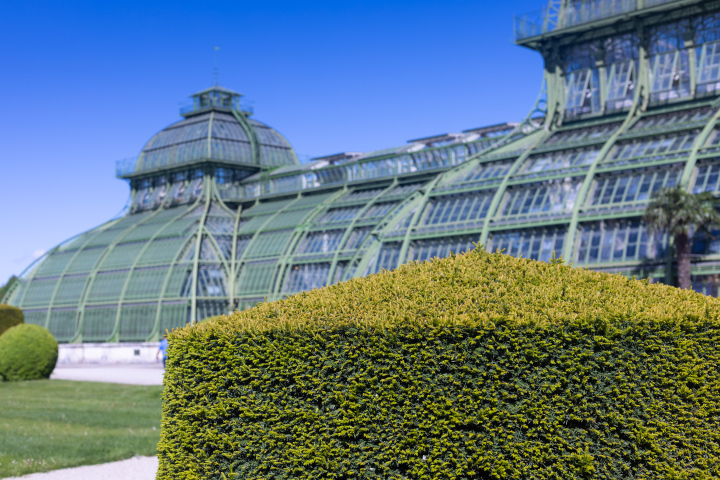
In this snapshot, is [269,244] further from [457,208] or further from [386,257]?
[457,208]

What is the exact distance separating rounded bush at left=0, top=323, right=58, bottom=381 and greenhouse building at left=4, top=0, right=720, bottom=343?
15674 mm

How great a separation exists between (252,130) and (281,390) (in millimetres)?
65094

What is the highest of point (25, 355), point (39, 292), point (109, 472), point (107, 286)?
point (107, 286)

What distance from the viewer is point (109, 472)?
16281 mm

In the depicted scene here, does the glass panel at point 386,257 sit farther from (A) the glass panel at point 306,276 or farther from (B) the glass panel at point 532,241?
(A) the glass panel at point 306,276

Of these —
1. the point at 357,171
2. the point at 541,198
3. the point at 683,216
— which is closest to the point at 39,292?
the point at 357,171

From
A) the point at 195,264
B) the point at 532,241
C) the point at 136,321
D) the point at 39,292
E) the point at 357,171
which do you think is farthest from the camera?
the point at 39,292

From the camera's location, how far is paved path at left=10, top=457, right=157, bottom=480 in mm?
15789

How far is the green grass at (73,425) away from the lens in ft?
57.7

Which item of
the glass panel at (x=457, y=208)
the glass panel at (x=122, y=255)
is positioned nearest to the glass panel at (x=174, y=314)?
the glass panel at (x=122, y=255)

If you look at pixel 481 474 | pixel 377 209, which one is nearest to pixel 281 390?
pixel 481 474

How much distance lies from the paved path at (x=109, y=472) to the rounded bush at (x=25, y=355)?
2413 centimetres

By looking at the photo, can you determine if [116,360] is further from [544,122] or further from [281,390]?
[281,390]

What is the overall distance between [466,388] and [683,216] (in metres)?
25.6
